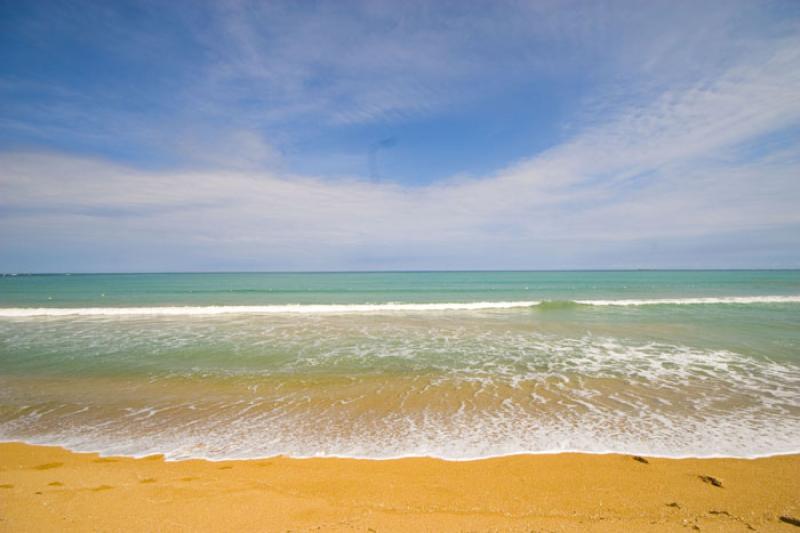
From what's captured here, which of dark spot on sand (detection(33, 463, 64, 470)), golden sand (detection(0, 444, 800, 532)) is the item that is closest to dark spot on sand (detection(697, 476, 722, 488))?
golden sand (detection(0, 444, 800, 532))

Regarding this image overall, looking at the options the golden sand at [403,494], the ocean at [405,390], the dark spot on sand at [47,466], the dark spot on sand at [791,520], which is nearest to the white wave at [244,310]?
the ocean at [405,390]

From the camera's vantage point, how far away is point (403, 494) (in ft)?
13.3

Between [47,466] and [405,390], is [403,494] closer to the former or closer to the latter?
[405,390]

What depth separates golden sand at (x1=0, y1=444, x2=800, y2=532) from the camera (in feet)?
11.7

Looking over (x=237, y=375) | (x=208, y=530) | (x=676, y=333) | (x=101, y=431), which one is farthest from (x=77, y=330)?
(x=676, y=333)

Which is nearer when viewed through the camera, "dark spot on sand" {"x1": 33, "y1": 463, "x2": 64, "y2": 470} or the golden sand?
the golden sand

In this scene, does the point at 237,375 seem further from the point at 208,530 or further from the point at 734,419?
the point at 734,419

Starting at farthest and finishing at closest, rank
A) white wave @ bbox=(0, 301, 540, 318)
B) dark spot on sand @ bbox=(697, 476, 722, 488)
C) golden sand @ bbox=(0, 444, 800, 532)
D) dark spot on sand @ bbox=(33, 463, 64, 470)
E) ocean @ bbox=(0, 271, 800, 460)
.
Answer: white wave @ bbox=(0, 301, 540, 318) < ocean @ bbox=(0, 271, 800, 460) < dark spot on sand @ bbox=(33, 463, 64, 470) < dark spot on sand @ bbox=(697, 476, 722, 488) < golden sand @ bbox=(0, 444, 800, 532)

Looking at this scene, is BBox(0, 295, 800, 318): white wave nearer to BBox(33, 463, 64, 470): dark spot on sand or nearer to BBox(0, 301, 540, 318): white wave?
BBox(0, 301, 540, 318): white wave

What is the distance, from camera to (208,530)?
3.47 meters

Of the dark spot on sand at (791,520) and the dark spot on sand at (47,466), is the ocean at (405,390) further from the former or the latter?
the dark spot on sand at (791,520)

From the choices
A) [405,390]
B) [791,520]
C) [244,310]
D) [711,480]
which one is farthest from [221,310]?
[791,520]

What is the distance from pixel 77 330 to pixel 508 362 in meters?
17.9

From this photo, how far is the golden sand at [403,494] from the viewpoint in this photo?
11.7 feet
